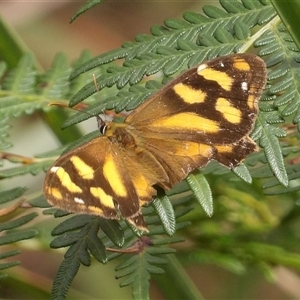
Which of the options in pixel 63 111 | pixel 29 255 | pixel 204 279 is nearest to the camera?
pixel 63 111

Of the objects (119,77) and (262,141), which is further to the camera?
(119,77)

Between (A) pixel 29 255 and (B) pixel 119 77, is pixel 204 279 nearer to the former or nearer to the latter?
(A) pixel 29 255

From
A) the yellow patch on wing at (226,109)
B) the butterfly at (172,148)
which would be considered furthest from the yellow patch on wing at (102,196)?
the yellow patch on wing at (226,109)

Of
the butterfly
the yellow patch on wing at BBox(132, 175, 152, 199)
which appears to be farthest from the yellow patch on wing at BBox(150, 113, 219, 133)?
the yellow patch on wing at BBox(132, 175, 152, 199)

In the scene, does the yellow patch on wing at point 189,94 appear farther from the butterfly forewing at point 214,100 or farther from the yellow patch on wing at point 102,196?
the yellow patch on wing at point 102,196

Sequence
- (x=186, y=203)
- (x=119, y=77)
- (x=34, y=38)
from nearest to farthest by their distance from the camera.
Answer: (x=119, y=77)
(x=186, y=203)
(x=34, y=38)

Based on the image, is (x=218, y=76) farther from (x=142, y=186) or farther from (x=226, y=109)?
(x=142, y=186)

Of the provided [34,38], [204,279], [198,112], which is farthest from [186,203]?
[34,38]
